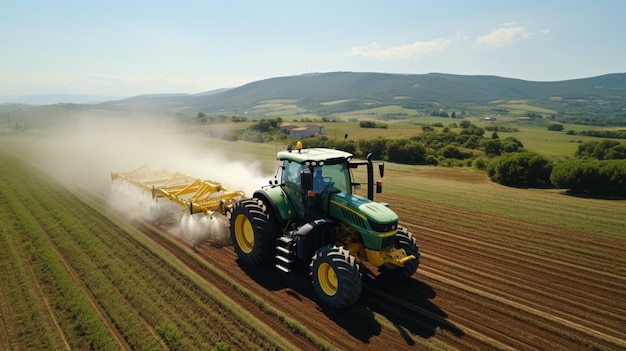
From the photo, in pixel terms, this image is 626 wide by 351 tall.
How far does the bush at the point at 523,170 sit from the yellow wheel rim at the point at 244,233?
18899mm

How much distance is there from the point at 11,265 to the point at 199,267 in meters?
4.66

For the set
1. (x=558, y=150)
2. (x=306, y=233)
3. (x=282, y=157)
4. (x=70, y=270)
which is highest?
(x=282, y=157)

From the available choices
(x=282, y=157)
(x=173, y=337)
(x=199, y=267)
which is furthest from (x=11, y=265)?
(x=282, y=157)

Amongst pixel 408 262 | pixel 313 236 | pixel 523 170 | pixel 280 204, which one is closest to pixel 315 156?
pixel 280 204

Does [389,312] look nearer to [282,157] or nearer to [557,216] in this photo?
[282,157]

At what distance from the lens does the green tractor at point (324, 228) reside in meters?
7.02

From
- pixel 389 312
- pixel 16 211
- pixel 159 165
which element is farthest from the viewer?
pixel 159 165

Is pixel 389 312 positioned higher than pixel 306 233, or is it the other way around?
pixel 306 233

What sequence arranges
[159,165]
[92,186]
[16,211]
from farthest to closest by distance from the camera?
[159,165] < [92,186] < [16,211]

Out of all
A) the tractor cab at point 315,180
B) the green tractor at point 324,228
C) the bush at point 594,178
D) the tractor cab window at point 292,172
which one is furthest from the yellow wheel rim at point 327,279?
the bush at point 594,178

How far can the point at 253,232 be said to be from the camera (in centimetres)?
880

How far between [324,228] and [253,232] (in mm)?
1959

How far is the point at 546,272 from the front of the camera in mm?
8961

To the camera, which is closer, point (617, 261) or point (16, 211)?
point (617, 261)
